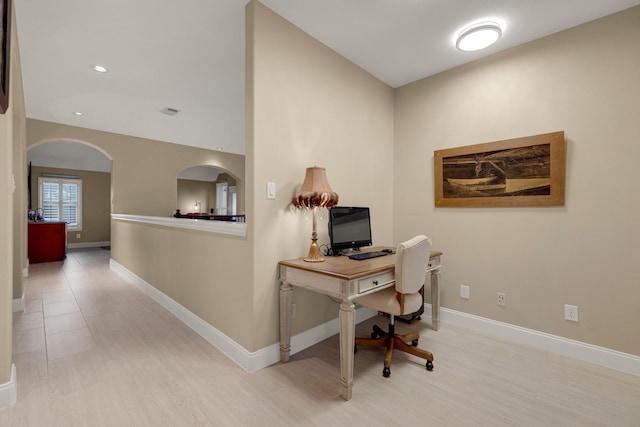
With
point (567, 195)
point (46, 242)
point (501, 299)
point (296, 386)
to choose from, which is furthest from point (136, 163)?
point (567, 195)

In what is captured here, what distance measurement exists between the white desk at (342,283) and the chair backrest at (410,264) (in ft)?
0.34

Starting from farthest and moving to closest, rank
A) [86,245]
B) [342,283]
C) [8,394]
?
[86,245] → [342,283] → [8,394]

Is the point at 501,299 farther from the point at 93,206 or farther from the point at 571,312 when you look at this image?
the point at 93,206

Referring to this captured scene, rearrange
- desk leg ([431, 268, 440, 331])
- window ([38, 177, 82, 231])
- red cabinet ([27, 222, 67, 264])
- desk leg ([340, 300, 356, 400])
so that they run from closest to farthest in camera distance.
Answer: desk leg ([340, 300, 356, 400]) < desk leg ([431, 268, 440, 331]) < red cabinet ([27, 222, 67, 264]) < window ([38, 177, 82, 231])

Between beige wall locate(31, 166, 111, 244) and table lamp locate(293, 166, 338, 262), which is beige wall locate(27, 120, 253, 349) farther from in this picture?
beige wall locate(31, 166, 111, 244)

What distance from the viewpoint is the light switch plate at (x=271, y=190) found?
211cm

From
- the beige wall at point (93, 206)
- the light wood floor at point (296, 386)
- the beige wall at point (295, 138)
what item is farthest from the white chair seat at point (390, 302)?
the beige wall at point (93, 206)

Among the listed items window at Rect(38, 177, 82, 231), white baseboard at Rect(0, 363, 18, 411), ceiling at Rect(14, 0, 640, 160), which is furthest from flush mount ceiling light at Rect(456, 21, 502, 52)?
window at Rect(38, 177, 82, 231)

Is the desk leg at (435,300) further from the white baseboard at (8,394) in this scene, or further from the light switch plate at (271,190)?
the white baseboard at (8,394)

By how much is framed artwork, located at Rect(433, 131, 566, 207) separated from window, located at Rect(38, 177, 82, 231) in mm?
10086

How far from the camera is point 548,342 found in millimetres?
2348

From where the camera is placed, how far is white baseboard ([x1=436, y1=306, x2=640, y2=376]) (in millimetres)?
2061

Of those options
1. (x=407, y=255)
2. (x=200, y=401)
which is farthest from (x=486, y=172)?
(x=200, y=401)

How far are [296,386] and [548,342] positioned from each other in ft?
6.77
